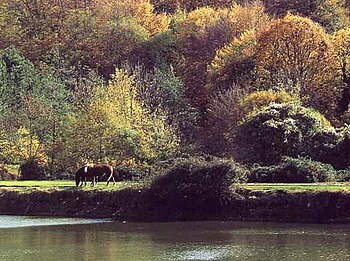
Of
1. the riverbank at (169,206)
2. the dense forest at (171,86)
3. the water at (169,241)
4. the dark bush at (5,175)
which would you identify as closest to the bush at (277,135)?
the dense forest at (171,86)

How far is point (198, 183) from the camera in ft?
134

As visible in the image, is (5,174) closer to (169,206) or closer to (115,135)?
(115,135)

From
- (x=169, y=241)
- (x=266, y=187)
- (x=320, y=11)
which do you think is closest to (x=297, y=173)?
(x=266, y=187)

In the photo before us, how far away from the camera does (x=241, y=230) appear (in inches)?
1411

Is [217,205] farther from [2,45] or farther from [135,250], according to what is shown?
[2,45]

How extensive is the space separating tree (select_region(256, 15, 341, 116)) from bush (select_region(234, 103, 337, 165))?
12.6 m

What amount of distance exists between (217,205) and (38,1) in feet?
198

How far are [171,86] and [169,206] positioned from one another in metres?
32.9

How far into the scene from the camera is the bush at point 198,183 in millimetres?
40625

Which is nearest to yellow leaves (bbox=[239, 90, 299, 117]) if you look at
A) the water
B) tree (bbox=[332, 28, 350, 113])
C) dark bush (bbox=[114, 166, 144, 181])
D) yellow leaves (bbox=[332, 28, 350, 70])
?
tree (bbox=[332, 28, 350, 113])

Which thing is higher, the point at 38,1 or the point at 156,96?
the point at 38,1

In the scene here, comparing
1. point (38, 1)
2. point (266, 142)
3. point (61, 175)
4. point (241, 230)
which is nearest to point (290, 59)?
point (266, 142)

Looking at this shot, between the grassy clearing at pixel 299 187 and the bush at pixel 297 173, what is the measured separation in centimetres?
212

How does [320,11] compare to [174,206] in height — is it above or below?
above
